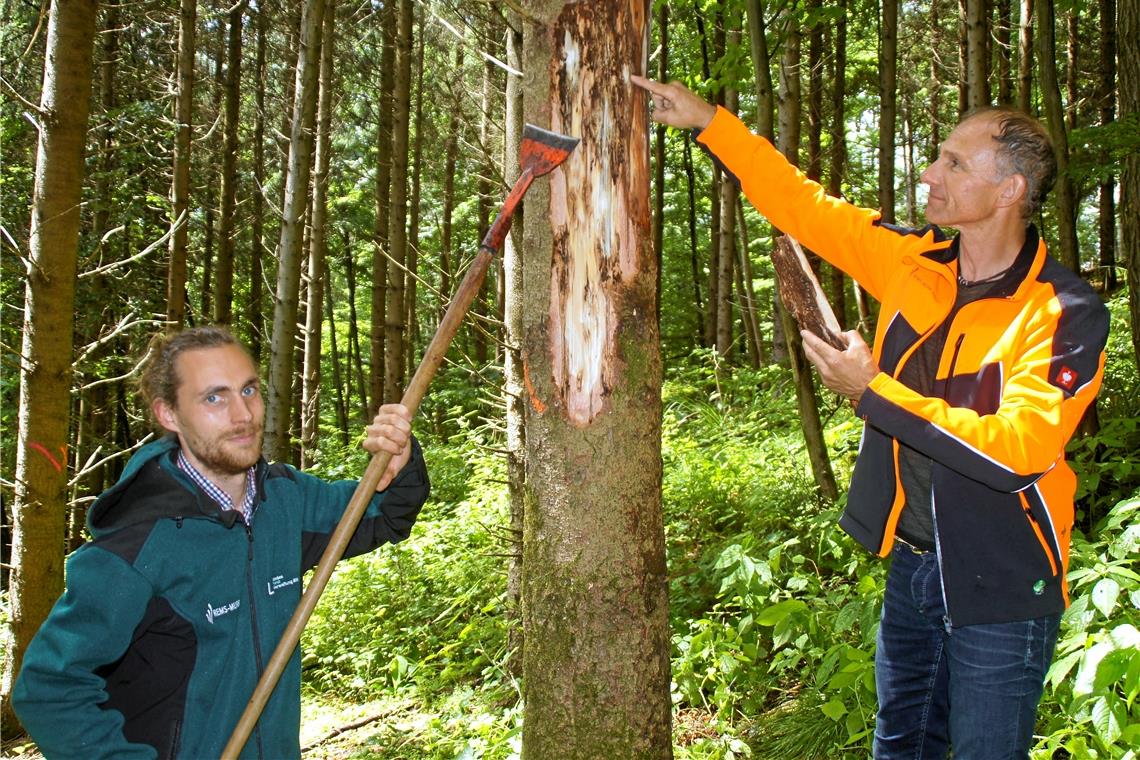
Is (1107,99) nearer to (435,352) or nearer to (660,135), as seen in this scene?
(660,135)

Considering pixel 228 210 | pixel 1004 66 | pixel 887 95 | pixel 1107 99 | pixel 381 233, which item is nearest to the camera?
pixel 887 95

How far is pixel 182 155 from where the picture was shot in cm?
851

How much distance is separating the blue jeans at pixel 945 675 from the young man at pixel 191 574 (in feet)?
5.01

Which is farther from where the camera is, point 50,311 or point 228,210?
point 228,210

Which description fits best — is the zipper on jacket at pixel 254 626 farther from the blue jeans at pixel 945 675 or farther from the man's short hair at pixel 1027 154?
the man's short hair at pixel 1027 154

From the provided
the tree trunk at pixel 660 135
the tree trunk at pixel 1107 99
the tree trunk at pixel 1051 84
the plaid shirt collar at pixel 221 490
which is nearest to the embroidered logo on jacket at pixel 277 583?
the plaid shirt collar at pixel 221 490

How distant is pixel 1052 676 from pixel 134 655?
2.67m

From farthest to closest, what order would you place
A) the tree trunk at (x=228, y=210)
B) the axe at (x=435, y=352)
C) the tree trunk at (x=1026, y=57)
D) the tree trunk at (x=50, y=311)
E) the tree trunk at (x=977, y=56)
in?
the tree trunk at (x=228, y=210)
the tree trunk at (x=1026, y=57)
the tree trunk at (x=977, y=56)
the tree trunk at (x=50, y=311)
the axe at (x=435, y=352)

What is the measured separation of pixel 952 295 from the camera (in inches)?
93.2

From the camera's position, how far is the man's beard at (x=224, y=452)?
86.9 inches

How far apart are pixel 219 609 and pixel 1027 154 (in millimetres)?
2567

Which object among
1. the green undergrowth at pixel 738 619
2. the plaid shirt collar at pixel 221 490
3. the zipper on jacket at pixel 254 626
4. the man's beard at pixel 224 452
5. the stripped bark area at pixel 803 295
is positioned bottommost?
the green undergrowth at pixel 738 619

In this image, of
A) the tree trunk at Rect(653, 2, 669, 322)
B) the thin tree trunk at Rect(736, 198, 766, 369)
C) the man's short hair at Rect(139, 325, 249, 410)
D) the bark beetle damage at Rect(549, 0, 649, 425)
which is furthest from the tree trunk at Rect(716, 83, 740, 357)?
the man's short hair at Rect(139, 325, 249, 410)

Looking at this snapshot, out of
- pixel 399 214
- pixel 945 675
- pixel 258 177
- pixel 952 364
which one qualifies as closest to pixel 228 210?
pixel 399 214
